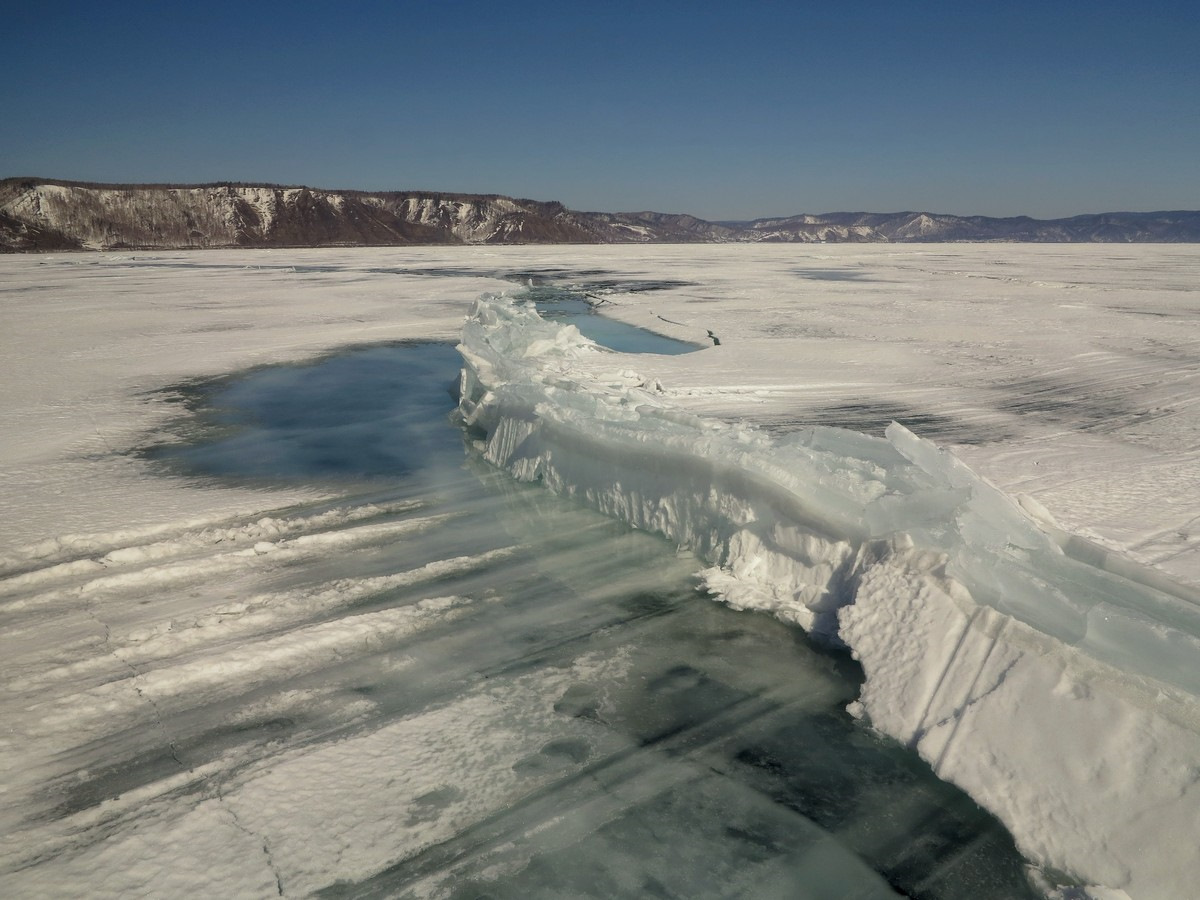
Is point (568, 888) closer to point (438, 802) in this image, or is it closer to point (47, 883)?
point (438, 802)

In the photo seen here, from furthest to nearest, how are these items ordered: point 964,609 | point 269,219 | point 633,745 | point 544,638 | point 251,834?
point 269,219 < point 544,638 < point 964,609 < point 633,745 < point 251,834

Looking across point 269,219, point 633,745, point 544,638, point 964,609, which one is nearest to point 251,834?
point 633,745

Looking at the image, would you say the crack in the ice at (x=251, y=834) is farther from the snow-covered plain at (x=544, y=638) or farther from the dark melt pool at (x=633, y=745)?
the dark melt pool at (x=633, y=745)

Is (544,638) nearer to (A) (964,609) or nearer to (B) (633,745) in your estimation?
(B) (633,745)

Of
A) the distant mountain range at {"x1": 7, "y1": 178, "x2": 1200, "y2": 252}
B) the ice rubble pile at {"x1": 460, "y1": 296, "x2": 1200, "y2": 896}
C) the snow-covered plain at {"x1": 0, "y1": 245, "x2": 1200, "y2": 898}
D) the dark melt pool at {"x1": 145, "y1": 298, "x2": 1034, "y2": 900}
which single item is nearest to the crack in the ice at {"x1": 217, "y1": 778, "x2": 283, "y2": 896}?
the snow-covered plain at {"x1": 0, "y1": 245, "x2": 1200, "y2": 898}

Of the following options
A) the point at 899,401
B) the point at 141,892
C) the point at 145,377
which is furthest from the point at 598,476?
the point at 145,377

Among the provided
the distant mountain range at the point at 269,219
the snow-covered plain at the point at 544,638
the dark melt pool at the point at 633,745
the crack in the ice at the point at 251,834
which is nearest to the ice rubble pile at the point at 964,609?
the snow-covered plain at the point at 544,638

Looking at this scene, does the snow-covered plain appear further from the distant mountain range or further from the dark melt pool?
the distant mountain range
